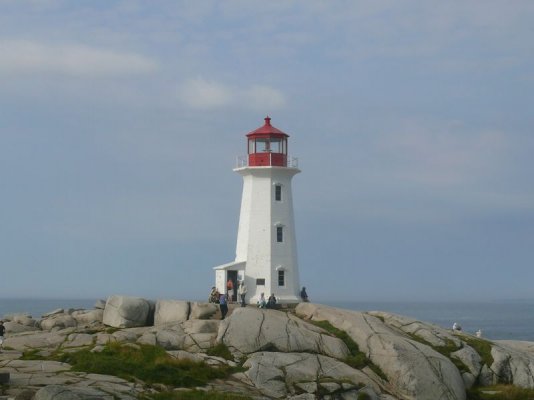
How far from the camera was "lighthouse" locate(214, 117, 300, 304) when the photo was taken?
4853 centimetres

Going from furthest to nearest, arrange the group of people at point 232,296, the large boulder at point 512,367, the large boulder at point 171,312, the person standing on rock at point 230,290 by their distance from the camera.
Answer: the person standing on rock at point 230,290
the group of people at point 232,296
the large boulder at point 171,312
the large boulder at point 512,367

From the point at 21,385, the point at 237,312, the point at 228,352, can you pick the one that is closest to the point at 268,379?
the point at 228,352

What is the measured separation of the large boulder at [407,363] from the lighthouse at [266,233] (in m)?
9.54

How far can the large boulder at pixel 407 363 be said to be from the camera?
35.3 meters

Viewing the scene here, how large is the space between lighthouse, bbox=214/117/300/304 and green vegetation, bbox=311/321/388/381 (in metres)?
8.85

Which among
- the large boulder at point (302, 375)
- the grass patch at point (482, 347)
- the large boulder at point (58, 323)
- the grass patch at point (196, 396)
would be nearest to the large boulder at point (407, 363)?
the large boulder at point (302, 375)

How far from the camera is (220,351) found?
36.0 metres

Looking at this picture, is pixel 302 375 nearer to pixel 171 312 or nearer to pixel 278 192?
pixel 171 312

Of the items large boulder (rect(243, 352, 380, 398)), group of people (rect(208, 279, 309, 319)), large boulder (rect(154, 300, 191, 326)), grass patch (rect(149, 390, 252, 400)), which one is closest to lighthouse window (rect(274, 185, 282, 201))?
group of people (rect(208, 279, 309, 319))

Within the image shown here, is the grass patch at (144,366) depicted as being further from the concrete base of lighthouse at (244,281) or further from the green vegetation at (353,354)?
the concrete base of lighthouse at (244,281)

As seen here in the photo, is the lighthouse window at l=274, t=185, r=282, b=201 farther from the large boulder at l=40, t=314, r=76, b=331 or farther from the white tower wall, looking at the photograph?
the large boulder at l=40, t=314, r=76, b=331

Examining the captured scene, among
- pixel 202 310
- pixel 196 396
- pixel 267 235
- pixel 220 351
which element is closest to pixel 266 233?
pixel 267 235

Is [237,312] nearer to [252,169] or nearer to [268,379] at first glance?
[268,379]

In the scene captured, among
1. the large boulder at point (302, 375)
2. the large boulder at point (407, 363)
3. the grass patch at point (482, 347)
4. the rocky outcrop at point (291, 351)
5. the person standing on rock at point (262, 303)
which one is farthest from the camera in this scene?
the person standing on rock at point (262, 303)
